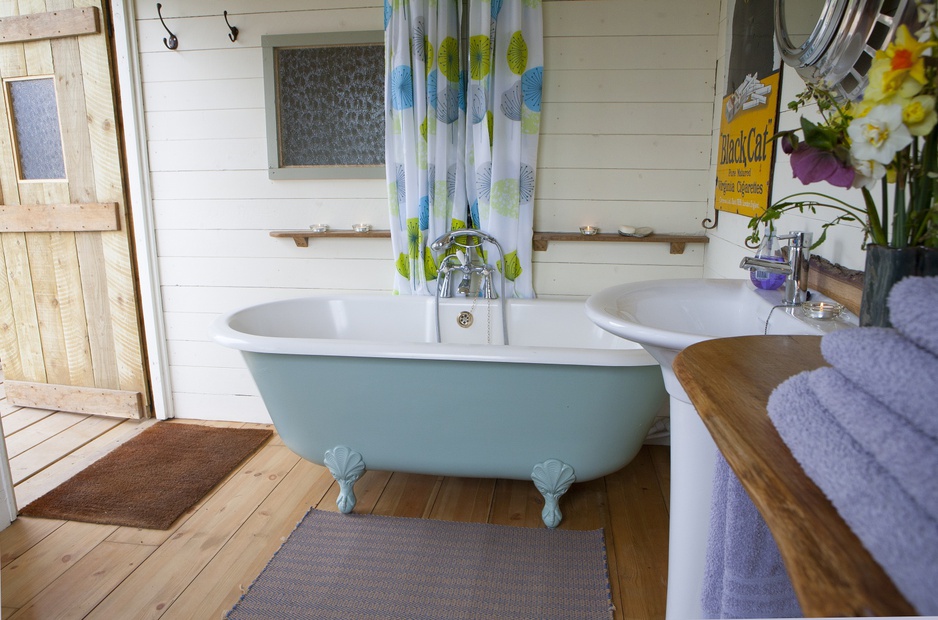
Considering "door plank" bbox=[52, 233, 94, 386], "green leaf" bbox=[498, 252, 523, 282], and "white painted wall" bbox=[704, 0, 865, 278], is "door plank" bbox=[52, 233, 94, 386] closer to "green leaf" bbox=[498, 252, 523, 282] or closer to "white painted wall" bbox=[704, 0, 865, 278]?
"green leaf" bbox=[498, 252, 523, 282]

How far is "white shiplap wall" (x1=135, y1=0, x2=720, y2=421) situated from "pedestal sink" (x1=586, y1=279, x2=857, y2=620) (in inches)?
45.1

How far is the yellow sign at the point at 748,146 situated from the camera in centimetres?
178

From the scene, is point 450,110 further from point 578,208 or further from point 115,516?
point 115,516

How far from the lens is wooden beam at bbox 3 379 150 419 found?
305cm

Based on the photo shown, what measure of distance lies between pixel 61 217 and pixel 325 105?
1.42m

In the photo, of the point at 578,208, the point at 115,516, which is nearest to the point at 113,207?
the point at 115,516

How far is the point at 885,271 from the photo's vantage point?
2.32 ft

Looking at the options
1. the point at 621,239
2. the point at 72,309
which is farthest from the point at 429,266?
the point at 72,309

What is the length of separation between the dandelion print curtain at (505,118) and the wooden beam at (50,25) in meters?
1.74

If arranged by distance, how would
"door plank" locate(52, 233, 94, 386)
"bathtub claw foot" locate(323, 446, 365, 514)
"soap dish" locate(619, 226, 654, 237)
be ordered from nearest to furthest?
1. "bathtub claw foot" locate(323, 446, 365, 514)
2. "soap dish" locate(619, 226, 654, 237)
3. "door plank" locate(52, 233, 94, 386)

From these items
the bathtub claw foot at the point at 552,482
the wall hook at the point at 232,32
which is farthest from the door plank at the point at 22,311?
the bathtub claw foot at the point at 552,482

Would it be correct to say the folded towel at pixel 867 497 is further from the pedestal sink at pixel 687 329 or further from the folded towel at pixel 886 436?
the pedestal sink at pixel 687 329

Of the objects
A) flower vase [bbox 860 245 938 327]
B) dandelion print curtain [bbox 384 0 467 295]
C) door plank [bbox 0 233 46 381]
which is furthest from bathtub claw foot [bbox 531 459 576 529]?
door plank [bbox 0 233 46 381]

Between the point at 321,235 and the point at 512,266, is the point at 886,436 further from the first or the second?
the point at 321,235
